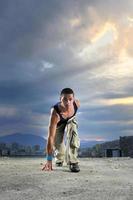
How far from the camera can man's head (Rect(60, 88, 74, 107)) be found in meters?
11.4

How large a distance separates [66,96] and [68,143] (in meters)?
1.04

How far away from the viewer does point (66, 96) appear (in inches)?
447

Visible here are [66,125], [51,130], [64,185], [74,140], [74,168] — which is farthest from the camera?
[66,125]

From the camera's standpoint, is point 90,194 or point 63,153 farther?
point 63,153

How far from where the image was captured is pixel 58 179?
9.33 metres

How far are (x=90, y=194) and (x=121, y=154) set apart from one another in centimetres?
1769

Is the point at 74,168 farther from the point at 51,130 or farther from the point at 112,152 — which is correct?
the point at 112,152

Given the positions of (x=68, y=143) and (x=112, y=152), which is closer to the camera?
(x=68, y=143)

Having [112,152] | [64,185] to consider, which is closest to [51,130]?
[64,185]

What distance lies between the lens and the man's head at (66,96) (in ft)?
37.2

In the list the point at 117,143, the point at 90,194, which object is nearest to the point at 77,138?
the point at 90,194

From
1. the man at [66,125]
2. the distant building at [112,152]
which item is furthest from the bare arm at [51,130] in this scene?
the distant building at [112,152]

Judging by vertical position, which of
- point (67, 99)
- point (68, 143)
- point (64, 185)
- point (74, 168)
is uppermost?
point (67, 99)

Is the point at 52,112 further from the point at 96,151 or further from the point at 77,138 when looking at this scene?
the point at 96,151
